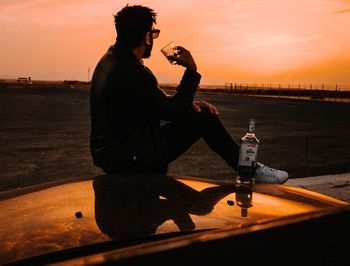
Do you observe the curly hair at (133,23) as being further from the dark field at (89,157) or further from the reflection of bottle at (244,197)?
the dark field at (89,157)

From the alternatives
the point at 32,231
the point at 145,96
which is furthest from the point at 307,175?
the point at 32,231

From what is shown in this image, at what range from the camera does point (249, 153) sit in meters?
3.09

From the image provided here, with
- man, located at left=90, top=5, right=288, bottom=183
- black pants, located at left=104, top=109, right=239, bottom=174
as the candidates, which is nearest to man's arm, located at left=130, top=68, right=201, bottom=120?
man, located at left=90, top=5, right=288, bottom=183

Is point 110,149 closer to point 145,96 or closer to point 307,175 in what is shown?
point 145,96

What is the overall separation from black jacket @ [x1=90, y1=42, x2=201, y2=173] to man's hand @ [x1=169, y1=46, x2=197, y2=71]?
1.24 ft

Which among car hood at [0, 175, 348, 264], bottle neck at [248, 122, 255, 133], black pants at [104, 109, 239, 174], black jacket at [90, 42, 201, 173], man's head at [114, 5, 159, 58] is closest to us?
car hood at [0, 175, 348, 264]

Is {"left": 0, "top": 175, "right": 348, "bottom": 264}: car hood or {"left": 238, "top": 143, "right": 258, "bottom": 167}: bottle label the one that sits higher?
{"left": 238, "top": 143, "right": 258, "bottom": 167}: bottle label

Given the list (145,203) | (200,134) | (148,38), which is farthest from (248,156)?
(145,203)

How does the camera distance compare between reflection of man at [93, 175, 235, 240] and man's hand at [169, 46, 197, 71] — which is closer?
reflection of man at [93, 175, 235, 240]

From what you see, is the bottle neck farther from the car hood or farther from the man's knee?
the car hood

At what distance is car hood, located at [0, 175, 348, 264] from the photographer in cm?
152

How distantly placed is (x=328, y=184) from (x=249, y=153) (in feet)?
11.5

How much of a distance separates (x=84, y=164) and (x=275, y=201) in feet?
19.2

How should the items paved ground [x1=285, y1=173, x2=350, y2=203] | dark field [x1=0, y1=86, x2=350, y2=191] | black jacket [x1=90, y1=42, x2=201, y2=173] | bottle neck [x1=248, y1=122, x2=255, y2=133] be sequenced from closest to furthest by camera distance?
black jacket [x1=90, y1=42, x2=201, y2=173] < bottle neck [x1=248, y1=122, x2=255, y2=133] < paved ground [x1=285, y1=173, x2=350, y2=203] < dark field [x1=0, y1=86, x2=350, y2=191]
